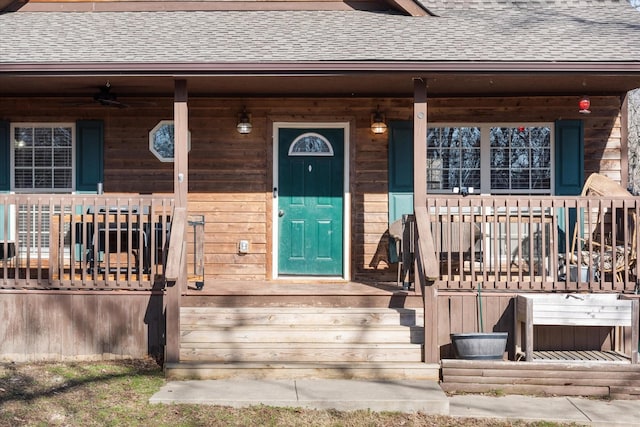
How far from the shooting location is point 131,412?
5.08 m

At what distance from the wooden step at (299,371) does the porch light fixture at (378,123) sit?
3364mm

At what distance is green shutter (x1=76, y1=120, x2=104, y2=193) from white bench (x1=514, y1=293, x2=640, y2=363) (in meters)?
5.36

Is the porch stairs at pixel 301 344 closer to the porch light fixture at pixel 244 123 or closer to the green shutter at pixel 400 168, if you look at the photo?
the green shutter at pixel 400 168

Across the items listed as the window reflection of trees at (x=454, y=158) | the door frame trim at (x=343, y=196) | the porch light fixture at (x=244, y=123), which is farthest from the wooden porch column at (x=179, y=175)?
the window reflection of trees at (x=454, y=158)

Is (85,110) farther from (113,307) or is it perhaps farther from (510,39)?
(510,39)

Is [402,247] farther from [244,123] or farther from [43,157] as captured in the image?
[43,157]

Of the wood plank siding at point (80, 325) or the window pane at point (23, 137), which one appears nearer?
the wood plank siding at point (80, 325)

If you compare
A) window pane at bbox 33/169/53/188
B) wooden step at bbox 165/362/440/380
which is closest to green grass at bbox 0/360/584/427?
wooden step at bbox 165/362/440/380

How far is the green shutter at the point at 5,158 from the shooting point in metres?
8.45

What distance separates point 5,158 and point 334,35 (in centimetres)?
444

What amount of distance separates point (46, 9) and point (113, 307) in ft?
14.8

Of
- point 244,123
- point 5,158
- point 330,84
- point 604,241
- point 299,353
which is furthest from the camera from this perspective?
point 5,158

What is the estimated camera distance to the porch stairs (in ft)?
19.5

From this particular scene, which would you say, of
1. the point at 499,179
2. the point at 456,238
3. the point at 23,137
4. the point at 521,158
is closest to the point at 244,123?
the point at 23,137
